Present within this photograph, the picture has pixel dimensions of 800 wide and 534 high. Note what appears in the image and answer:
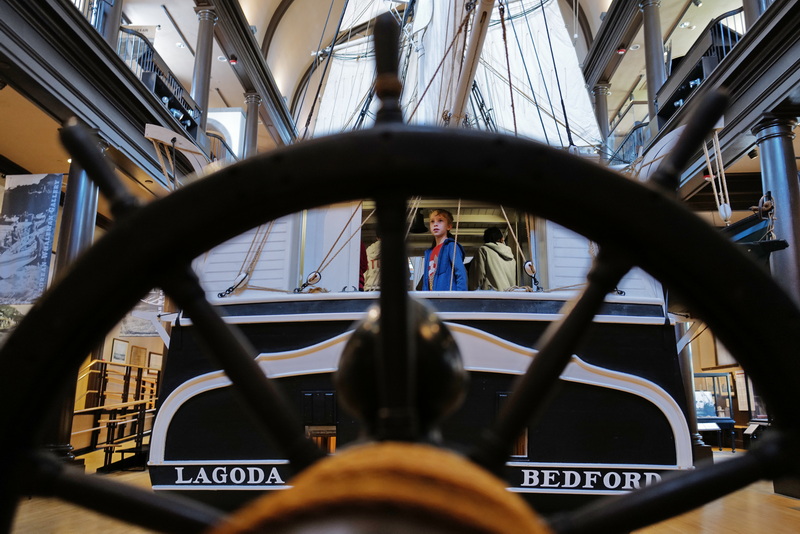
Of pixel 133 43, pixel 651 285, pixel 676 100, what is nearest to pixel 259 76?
pixel 133 43

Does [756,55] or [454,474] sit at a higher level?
[756,55]

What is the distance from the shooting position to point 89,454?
5898 mm

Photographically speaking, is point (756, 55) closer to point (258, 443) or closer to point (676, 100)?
point (676, 100)

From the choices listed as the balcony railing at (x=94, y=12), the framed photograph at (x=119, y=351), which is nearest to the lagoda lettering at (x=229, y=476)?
the balcony railing at (x=94, y=12)

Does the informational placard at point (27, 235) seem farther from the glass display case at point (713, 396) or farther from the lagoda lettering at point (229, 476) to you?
the glass display case at point (713, 396)

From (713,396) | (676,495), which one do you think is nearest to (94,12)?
(676,495)

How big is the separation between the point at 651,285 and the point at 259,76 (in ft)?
30.2

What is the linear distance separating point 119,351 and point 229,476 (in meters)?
8.52

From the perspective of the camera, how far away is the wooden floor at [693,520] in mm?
1934

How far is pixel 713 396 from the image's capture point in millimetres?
9242

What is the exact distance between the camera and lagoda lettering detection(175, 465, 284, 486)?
151cm

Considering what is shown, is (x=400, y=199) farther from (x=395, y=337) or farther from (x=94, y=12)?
(x=94, y=12)

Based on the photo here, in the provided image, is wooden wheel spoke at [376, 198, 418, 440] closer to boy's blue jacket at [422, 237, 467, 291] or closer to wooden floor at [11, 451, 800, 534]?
wooden floor at [11, 451, 800, 534]

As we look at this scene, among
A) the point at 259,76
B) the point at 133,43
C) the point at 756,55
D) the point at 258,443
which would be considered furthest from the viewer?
the point at 259,76
